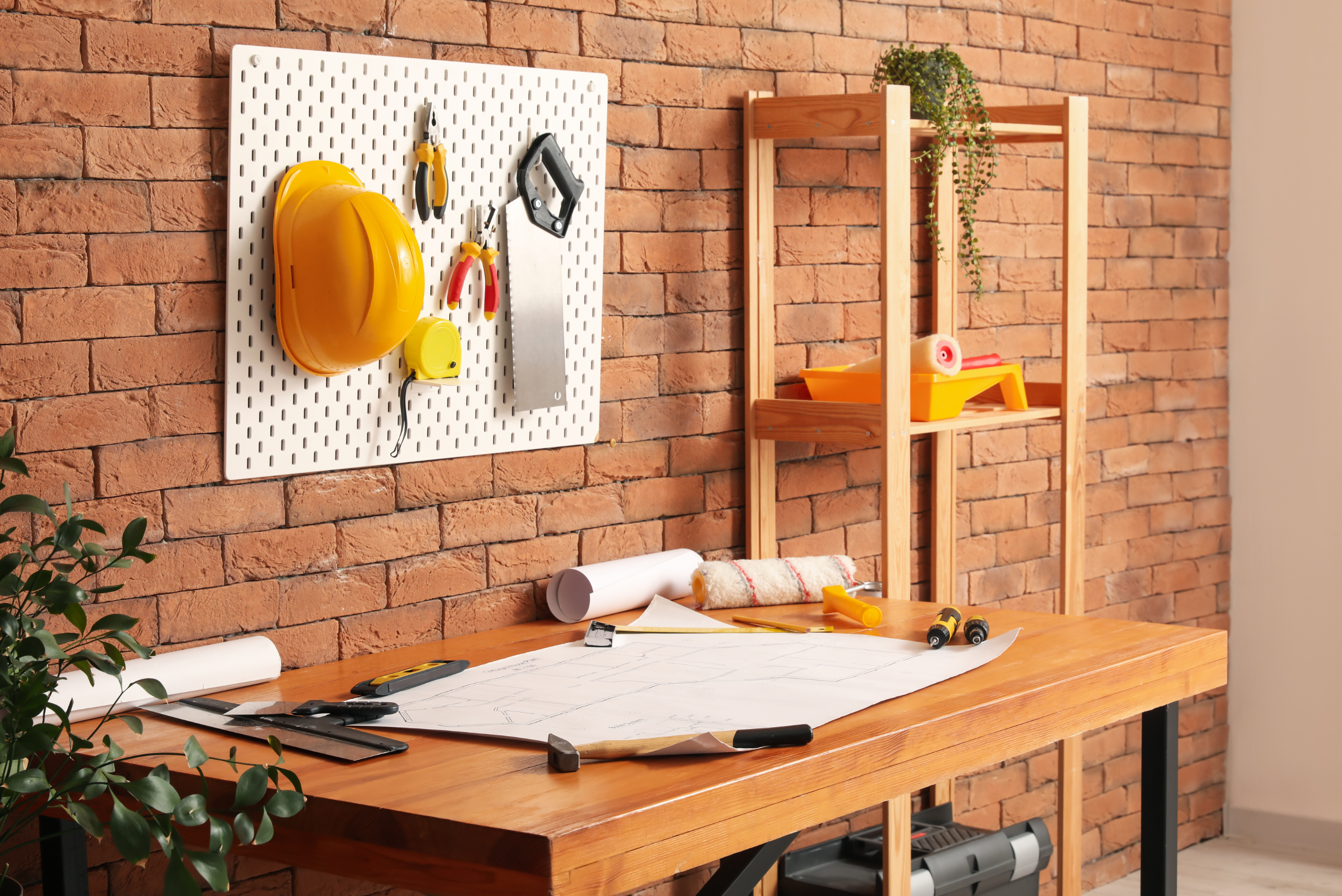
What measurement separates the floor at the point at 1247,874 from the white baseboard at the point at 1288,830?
0.11 feet

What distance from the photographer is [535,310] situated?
2242mm

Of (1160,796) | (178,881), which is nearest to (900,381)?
(1160,796)

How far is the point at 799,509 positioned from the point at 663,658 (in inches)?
36.5

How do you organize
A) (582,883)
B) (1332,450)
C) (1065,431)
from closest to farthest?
(582,883) < (1065,431) < (1332,450)

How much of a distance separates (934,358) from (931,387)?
5 centimetres

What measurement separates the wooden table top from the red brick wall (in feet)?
1.04

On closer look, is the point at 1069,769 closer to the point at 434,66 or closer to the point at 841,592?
the point at 841,592

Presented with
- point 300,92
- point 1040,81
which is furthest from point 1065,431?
point 300,92

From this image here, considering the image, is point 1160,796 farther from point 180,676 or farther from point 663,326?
point 180,676

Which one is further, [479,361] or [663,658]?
[479,361]

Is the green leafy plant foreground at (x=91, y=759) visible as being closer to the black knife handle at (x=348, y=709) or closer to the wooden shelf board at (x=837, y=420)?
the black knife handle at (x=348, y=709)

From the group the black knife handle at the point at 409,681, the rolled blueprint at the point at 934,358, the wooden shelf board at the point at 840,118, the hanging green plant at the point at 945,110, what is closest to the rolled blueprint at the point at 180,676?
the black knife handle at the point at 409,681

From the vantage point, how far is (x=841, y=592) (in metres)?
2.12

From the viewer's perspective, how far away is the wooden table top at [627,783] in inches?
48.4
